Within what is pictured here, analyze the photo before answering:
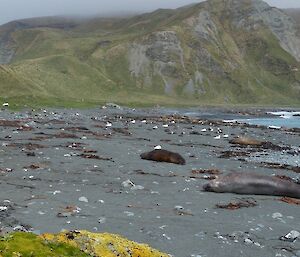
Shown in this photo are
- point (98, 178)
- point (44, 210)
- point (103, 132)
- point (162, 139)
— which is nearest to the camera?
point (44, 210)

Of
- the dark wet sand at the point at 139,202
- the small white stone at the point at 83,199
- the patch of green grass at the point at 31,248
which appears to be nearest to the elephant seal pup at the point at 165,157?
the dark wet sand at the point at 139,202

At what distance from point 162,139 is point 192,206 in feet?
89.3

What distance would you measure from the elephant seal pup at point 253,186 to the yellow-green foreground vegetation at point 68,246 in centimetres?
1274

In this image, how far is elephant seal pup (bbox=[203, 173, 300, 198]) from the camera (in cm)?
2025

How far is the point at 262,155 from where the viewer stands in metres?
37.0

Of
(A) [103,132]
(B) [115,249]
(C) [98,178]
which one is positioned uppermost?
(B) [115,249]

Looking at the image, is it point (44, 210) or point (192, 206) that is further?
point (192, 206)

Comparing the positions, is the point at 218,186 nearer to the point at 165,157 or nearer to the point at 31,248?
the point at 165,157

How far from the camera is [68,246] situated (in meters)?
7.20

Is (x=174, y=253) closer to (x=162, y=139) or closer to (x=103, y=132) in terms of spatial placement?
(x=162, y=139)

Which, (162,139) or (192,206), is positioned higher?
(192,206)

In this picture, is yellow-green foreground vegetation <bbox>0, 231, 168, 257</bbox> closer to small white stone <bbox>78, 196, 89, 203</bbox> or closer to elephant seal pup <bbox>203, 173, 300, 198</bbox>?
small white stone <bbox>78, 196, 89, 203</bbox>

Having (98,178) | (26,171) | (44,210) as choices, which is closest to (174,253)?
(44,210)

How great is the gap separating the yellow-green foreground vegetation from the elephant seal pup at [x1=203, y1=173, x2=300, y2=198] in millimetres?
12738
